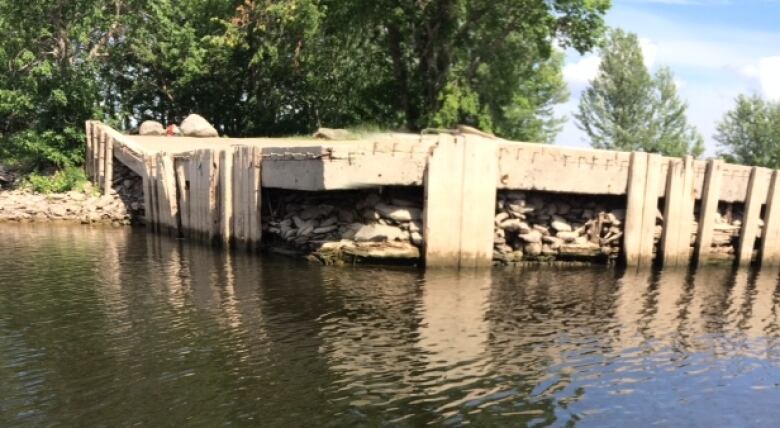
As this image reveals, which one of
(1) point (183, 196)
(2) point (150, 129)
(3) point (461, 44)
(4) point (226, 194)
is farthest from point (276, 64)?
(4) point (226, 194)

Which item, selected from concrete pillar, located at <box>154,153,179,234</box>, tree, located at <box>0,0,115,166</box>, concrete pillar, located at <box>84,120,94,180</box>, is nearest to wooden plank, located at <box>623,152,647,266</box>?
concrete pillar, located at <box>154,153,179,234</box>

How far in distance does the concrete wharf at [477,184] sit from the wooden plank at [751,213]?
29mm

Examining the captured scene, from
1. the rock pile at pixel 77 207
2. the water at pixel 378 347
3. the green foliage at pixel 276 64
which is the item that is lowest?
the rock pile at pixel 77 207

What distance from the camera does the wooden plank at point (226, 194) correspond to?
65.4ft

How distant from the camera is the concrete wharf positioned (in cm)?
1633

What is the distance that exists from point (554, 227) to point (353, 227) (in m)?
5.39

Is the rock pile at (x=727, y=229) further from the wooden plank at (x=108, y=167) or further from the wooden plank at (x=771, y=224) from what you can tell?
the wooden plank at (x=108, y=167)

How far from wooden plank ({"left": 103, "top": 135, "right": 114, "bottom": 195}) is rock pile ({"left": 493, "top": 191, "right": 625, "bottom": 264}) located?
19327 millimetres

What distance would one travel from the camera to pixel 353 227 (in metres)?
17.3

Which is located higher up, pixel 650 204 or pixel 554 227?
pixel 650 204

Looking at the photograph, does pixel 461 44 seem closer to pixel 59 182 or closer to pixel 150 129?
pixel 150 129

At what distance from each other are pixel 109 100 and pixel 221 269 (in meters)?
31.2

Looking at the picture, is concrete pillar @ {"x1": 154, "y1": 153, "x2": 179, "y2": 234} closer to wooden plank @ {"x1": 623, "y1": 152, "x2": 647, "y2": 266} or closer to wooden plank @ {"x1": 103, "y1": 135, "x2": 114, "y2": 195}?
wooden plank @ {"x1": 103, "y1": 135, "x2": 114, "y2": 195}

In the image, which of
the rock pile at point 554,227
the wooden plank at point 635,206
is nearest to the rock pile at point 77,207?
the rock pile at point 554,227
